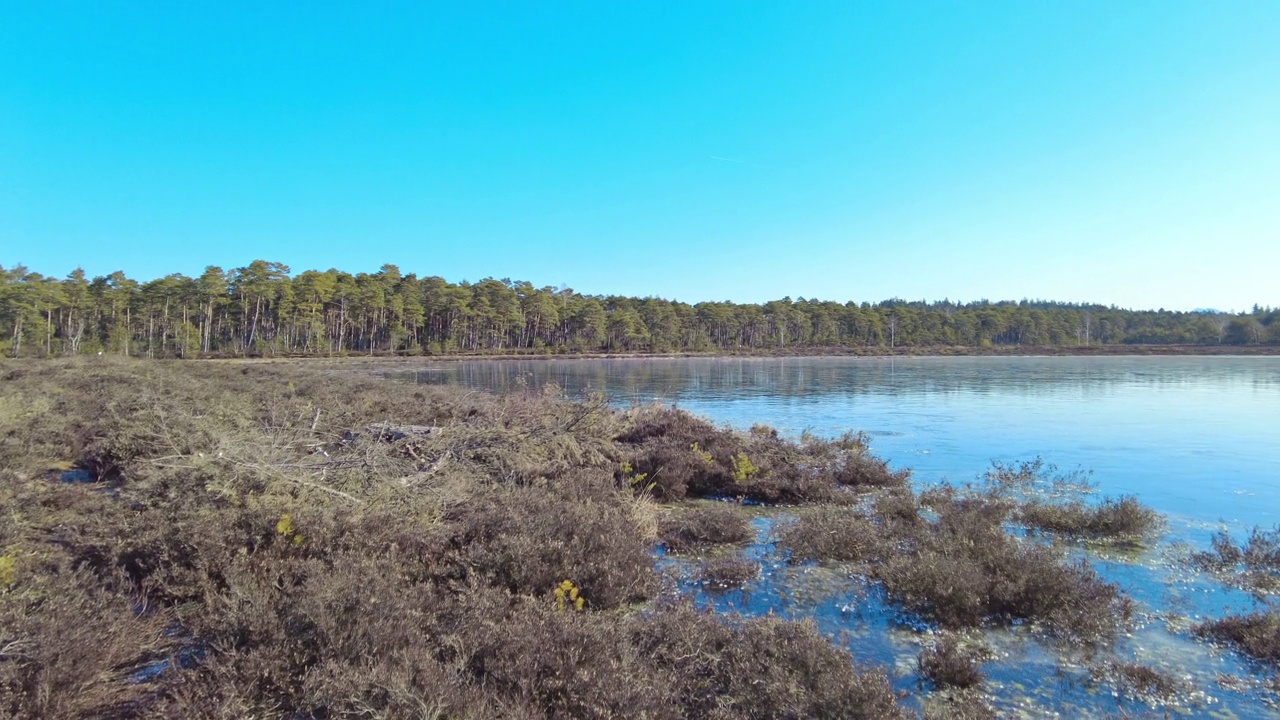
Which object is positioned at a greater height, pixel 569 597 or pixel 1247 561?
pixel 569 597

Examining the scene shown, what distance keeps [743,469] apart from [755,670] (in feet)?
21.7

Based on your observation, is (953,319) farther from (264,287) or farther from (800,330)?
(264,287)

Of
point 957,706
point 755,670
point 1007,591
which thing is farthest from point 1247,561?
point 755,670

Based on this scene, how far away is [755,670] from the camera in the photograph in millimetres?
3836

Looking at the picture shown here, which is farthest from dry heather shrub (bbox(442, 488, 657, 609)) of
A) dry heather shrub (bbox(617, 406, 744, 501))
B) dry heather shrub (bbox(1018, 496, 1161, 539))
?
dry heather shrub (bbox(1018, 496, 1161, 539))

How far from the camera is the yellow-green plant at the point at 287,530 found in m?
5.06

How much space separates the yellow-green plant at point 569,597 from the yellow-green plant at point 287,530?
7.34 ft

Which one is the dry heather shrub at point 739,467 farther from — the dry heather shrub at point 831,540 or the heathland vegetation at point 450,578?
the dry heather shrub at point 831,540

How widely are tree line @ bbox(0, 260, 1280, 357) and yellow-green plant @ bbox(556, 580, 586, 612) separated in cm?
5509

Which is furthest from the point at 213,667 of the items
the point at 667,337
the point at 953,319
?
the point at 953,319

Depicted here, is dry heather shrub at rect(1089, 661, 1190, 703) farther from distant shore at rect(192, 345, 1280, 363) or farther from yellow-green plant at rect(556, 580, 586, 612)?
distant shore at rect(192, 345, 1280, 363)

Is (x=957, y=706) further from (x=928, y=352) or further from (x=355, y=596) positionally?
(x=928, y=352)

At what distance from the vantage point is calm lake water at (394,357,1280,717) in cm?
445

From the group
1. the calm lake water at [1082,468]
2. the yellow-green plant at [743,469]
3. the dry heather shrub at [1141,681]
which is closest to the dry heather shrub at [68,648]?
the calm lake water at [1082,468]
